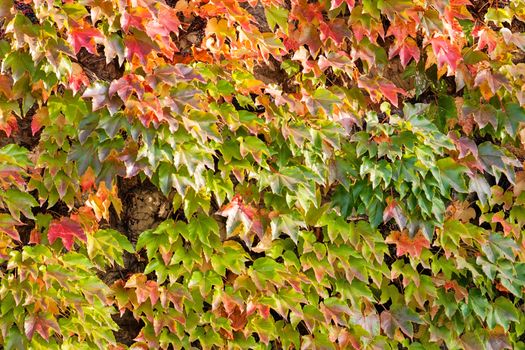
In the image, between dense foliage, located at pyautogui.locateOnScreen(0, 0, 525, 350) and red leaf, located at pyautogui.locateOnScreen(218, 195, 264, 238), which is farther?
red leaf, located at pyautogui.locateOnScreen(218, 195, 264, 238)

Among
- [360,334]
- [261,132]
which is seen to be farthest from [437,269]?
[261,132]

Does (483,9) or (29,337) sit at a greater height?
(483,9)

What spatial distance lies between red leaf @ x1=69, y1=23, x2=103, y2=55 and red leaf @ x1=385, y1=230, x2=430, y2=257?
139cm

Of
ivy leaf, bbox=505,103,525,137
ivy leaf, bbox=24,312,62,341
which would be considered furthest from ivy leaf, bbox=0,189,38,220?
ivy leaf, bbox=505,103,525,137

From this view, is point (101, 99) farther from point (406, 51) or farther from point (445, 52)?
point (445, 52)

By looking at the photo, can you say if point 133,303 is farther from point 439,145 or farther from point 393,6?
point 393,6

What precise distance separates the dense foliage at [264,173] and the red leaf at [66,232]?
1 centimetres

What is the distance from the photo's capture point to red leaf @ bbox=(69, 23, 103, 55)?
250 cm

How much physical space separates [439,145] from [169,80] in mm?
1140

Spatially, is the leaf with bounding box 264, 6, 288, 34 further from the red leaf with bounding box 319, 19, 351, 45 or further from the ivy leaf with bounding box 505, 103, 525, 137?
the ivy leaf with bounding box 505, 103, 525, 137

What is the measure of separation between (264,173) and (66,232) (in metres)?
0.76

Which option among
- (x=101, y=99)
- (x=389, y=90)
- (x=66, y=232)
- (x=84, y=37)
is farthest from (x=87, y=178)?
(x=389, y=90)

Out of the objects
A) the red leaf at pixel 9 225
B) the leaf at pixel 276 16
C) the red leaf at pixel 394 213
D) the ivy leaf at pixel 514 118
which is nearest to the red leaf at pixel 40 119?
the red leaf at pixel 9 225

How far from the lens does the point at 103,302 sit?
2.66 m
